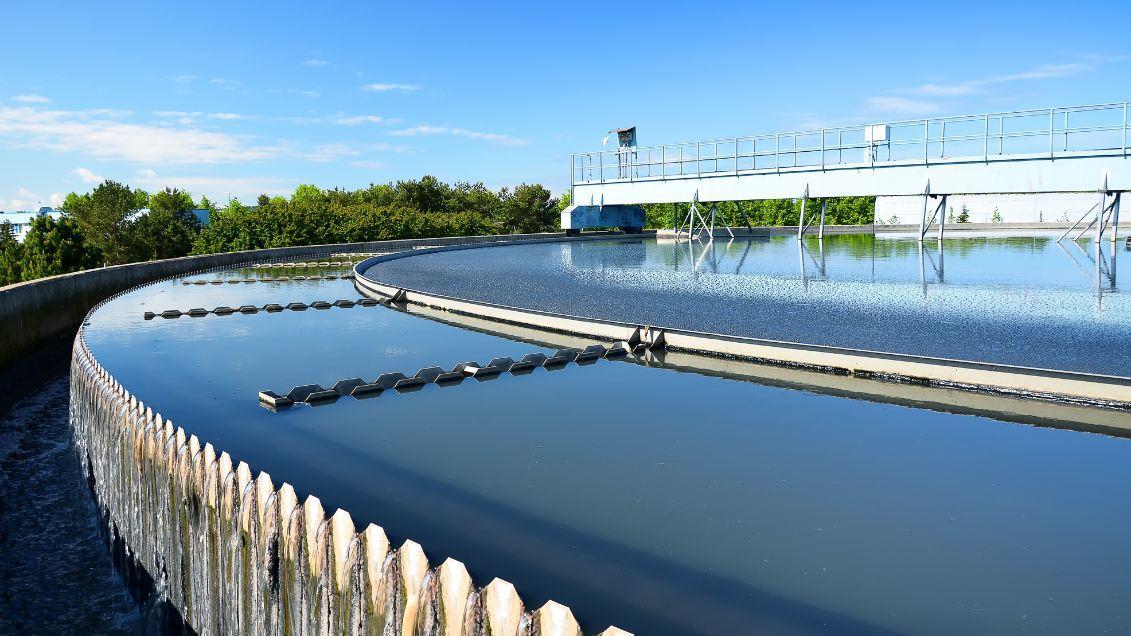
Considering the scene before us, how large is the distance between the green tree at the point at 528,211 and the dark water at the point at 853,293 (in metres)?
28.0

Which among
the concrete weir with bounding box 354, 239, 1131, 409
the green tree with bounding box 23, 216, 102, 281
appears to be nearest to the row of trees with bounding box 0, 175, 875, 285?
the green tree with bounding box 23, 216, 102, 281

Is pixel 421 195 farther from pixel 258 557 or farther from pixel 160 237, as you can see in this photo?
pixel 258 557

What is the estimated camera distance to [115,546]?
9320 millimetres

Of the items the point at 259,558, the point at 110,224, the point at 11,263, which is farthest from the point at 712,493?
the point at 110,224

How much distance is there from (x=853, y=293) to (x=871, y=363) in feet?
36.9

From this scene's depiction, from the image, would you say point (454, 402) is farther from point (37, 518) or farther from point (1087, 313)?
point (1087, 313)

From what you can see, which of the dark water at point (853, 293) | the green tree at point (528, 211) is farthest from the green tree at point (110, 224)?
the green tree at point (528, 211)

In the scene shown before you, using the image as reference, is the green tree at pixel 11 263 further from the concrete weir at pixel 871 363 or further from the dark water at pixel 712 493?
the concrete weir at pixel 871 363

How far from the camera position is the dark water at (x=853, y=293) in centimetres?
1548

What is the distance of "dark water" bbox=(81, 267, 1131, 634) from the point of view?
603cm

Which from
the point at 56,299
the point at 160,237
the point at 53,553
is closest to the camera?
the point at 53,553

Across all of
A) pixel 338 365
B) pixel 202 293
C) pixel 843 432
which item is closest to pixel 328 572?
pixel 843 432

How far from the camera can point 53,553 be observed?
9.24 meters

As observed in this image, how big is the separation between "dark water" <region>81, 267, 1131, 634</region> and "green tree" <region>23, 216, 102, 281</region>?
28013 mm
